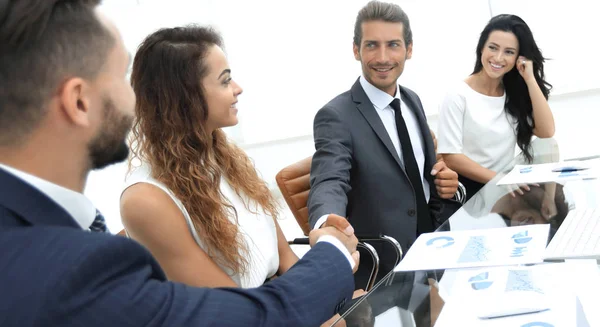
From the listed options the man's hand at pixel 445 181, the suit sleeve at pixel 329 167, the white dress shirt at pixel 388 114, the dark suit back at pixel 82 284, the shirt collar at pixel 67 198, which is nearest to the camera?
the dark suit back at pixel 82 284

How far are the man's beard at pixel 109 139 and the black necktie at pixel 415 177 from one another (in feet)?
5.71

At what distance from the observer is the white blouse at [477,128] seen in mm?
3240

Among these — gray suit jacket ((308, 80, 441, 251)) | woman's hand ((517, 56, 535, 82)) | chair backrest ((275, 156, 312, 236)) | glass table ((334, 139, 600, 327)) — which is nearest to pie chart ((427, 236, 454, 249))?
glass table ((334, 139, 600, 327))

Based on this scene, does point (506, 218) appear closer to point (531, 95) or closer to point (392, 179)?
point (392, 179)

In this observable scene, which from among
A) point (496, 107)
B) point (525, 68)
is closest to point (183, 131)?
point (496, 107)

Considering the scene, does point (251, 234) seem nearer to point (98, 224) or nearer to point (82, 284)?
point (98, 224)

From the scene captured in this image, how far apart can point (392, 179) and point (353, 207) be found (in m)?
0.19

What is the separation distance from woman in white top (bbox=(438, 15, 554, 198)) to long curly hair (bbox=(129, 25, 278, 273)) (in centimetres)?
158

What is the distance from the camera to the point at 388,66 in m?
2.69

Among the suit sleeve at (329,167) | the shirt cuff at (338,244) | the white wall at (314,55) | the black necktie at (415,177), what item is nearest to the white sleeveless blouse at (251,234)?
the suit sleeve at (329,167)

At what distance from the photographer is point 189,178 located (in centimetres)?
190

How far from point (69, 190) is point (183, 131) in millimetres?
985

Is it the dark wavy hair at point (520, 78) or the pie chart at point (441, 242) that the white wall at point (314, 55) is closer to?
the dark wavy hair at point (520, 78)

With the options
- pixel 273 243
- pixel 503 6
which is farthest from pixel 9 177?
pixel 503 6
